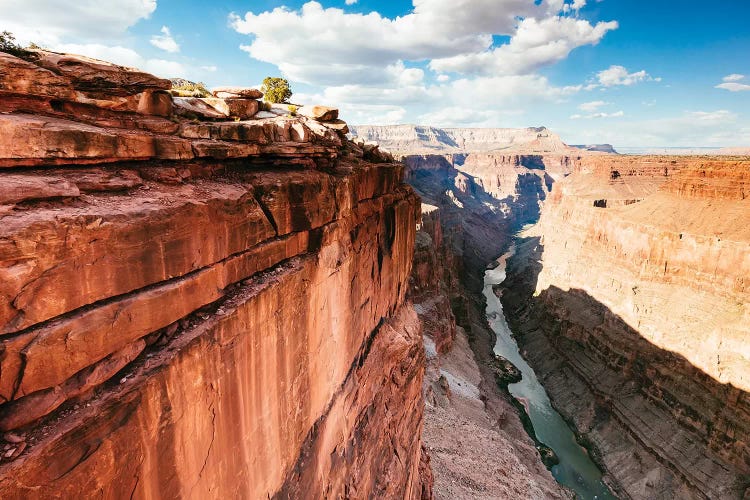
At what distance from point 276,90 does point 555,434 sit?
48455 millimetres

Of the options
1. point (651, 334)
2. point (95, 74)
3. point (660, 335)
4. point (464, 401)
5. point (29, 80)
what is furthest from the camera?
point (651, 334)

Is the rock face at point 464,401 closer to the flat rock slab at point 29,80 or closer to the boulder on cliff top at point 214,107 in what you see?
the boulder on cliff top at point 214,107

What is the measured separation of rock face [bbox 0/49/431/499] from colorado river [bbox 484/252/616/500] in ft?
122

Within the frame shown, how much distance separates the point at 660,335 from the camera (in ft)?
160

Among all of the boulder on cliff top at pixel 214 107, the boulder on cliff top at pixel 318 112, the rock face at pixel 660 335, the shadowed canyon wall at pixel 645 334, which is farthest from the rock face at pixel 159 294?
the rock face at pixel 660 335

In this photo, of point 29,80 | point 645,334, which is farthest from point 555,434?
point 29,80

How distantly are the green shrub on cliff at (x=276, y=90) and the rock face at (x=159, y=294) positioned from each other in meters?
3.89

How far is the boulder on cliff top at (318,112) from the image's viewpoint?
14516 mm

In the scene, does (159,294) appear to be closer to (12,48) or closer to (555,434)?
(12,48)

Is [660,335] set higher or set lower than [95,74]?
lower

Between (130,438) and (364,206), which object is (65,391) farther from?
(364,206)

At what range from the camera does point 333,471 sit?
13.8 meters

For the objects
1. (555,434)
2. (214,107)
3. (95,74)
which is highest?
(95,74)

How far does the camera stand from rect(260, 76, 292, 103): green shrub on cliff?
51.0 ft
